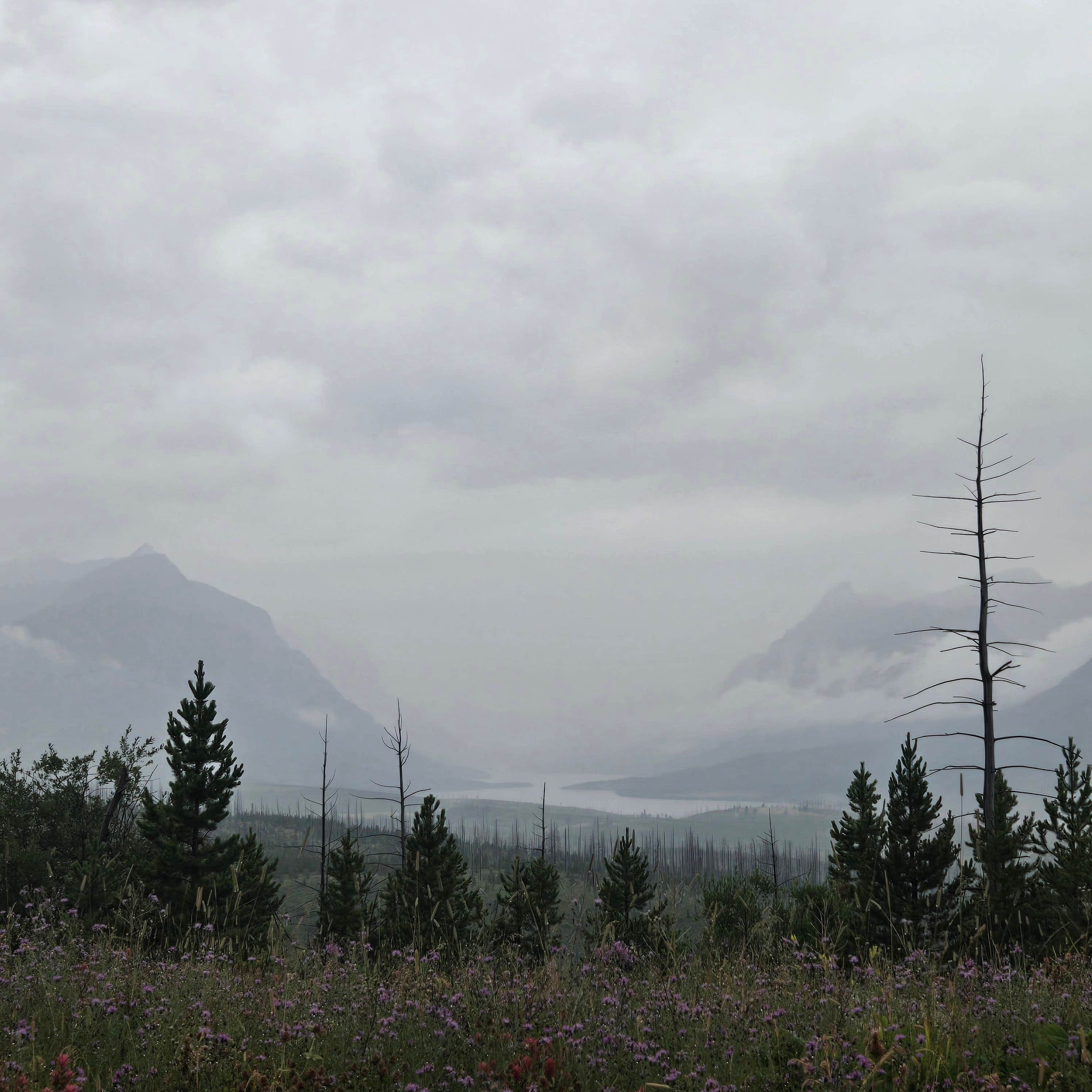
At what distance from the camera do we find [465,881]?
4116 centimetres

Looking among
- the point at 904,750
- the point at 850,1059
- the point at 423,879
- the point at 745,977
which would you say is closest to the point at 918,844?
the point at 904,750

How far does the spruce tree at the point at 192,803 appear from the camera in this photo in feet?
129

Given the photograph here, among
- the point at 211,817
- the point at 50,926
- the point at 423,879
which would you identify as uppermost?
the point at 50,926

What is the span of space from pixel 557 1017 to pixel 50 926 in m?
7.32

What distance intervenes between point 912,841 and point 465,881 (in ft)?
76.9

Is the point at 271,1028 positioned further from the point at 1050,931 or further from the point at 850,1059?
the point at 1050,931

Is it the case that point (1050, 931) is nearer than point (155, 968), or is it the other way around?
point (155, 968)

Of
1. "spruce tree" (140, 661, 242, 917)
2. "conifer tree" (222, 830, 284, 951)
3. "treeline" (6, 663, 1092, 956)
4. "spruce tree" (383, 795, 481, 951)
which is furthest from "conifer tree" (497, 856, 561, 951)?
"spruce tree" (140, 661, 242, 917)

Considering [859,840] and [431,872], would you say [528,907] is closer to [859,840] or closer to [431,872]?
[431,872]

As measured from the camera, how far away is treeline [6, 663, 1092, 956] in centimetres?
941

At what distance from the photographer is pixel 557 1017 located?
5.96 metres

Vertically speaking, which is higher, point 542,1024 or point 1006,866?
point 542,1024

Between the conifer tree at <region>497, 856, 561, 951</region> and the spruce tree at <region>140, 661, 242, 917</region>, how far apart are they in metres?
15.7

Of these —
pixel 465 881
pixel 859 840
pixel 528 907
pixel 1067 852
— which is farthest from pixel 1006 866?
pixel 465 881
